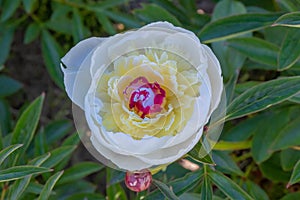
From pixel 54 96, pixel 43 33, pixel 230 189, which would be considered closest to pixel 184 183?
pixel 230 189

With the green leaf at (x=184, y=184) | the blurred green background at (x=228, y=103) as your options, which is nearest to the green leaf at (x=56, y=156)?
the blurred green background at (x=228, y=103)

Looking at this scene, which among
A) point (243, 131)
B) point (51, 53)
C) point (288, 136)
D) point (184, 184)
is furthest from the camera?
point (51, 53)

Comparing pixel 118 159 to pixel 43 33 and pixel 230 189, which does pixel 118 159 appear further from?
pixel 43 33

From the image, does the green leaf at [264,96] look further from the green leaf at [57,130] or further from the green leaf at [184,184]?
the green leaf at [57,130]

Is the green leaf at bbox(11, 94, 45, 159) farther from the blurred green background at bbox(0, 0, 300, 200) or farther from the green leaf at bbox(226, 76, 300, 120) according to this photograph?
the green leaf at bbox(226, 76, 300, 120)

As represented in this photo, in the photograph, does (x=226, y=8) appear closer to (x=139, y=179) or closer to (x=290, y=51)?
(x=290, y=51)

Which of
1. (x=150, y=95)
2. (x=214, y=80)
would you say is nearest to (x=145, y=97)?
(x=150, y=95)

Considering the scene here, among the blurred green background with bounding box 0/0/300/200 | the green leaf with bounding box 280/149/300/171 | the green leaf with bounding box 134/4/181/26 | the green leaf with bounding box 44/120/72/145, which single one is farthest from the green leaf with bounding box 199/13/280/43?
the green leaf with bounding box 44/120/72/145
